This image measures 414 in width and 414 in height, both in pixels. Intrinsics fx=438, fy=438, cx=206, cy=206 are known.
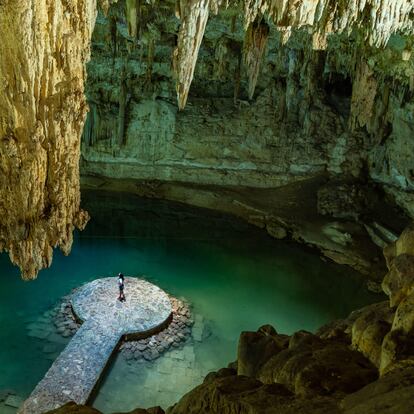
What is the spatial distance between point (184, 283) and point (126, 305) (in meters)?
1.62

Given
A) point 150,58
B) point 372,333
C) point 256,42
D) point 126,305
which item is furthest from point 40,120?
point 150,58

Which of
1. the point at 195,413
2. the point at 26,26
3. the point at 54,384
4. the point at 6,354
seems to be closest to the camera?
the point at 195,413

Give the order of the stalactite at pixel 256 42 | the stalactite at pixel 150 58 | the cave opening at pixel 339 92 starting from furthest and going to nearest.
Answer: the cave opening at pixel 339 92
the stalactite at pixel 150 58
the stalactite at pixel 256 42

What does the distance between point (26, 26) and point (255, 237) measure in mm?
8454

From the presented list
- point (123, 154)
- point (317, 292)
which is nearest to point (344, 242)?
point (317, 292)

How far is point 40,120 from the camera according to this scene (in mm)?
3814

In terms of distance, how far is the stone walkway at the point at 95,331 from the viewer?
548 cm

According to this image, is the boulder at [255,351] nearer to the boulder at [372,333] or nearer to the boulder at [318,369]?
the boulder at [318,369]

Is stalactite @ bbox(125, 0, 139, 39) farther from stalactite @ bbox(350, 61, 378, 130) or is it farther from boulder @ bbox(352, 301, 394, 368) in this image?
stalactite @ bbox(350, 61, 378, 130)

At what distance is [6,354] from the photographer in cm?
647

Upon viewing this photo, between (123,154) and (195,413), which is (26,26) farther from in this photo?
(123,154)

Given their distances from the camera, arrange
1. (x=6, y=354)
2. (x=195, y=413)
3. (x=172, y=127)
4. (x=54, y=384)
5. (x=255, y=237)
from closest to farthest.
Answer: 1. (x=195, y=413)
2. (x=54, y=384)
3. (x=6, y=354)
4. (x=255, y=237)
5. (x=172, y=127)

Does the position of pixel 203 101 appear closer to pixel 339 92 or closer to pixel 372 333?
pixel 339 92

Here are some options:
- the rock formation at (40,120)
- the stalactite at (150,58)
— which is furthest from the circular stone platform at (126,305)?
the stalactite at (150,58)
